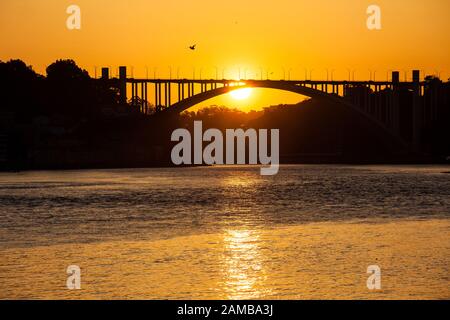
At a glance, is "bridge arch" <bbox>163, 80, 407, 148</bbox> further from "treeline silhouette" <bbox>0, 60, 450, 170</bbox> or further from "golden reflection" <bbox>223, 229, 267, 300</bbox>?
"golden reflection" <bbox>223, 229, 267, 300</bbox>

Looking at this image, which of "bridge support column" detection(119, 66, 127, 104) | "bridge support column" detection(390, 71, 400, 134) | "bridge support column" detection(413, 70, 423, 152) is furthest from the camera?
"bridge support column" detection(413, 70, 423, 152)

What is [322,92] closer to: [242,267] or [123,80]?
[123,80]

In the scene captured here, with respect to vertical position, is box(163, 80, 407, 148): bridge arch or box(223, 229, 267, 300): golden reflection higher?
box(163, 80, 407, 148): bridge arch

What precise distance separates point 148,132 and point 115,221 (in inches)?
3166

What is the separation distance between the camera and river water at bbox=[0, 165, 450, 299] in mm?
19641

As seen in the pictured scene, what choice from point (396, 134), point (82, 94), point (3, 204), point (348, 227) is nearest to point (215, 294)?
point (348, 227)

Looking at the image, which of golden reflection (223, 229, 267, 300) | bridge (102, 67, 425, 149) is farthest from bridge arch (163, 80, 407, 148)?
golden reflection (223, 229, 267, 300)

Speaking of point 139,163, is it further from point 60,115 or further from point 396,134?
point 396,134

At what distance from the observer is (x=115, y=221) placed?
37.5 metres

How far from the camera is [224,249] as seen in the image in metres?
26.8

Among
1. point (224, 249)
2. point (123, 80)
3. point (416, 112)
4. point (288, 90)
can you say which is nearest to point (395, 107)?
point (416, 112)

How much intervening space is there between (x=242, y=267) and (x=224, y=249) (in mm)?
4038

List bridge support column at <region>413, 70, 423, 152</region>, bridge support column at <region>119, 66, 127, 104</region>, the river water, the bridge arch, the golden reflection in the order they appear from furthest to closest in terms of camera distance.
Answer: bridge support column at <region>413, 70, 423, 152</region>, bridge support column at <region>119, 66, 127, 104</region>, the bridge arch, the river water, the golden reflection

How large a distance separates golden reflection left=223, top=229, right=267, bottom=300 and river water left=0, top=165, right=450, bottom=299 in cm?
3
